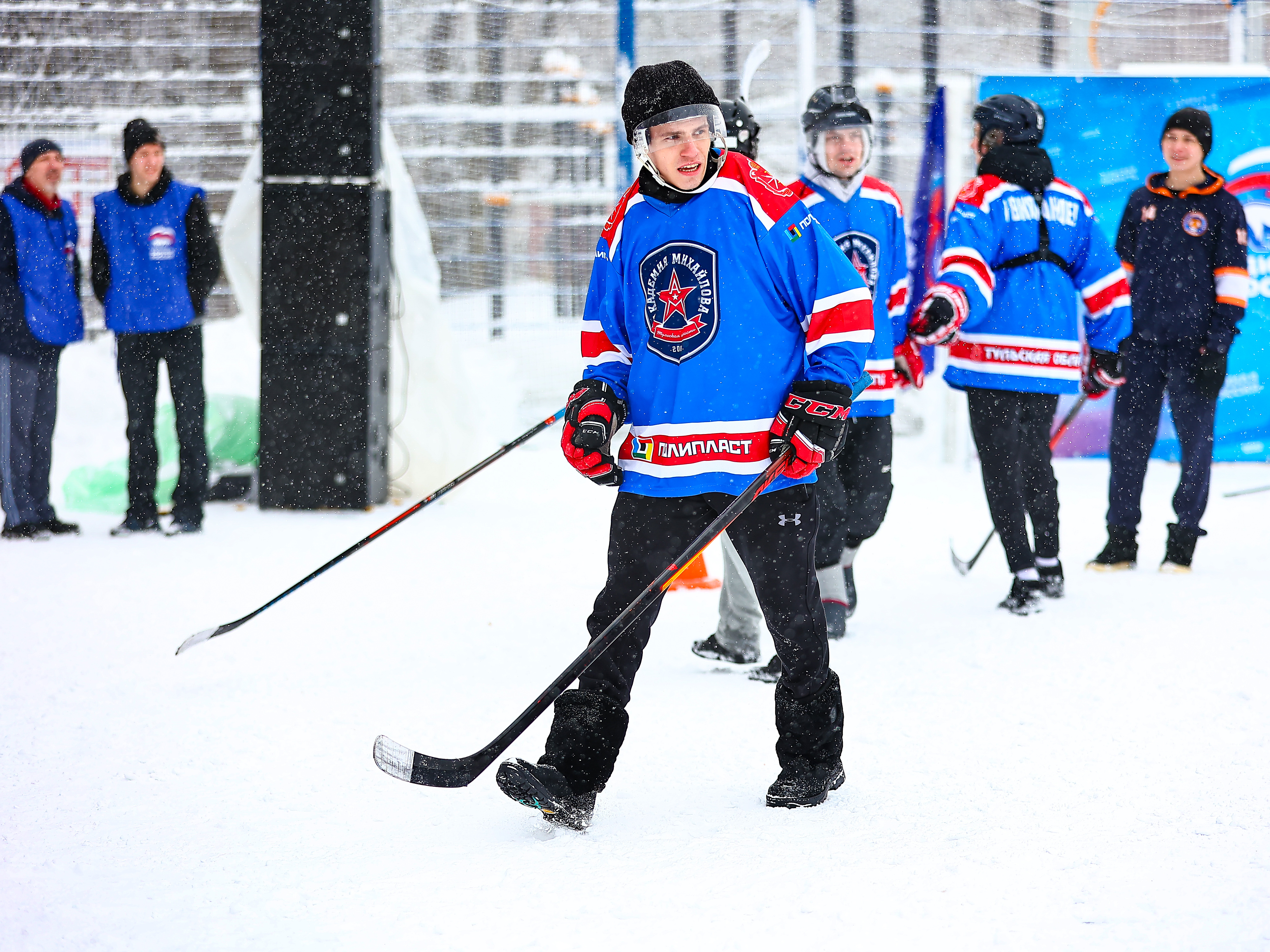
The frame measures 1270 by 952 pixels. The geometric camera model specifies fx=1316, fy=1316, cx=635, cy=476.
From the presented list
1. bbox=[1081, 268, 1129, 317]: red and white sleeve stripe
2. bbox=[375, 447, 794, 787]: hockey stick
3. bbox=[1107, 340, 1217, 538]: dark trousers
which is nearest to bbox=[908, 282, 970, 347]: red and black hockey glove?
bbox=[1081, 268, 1129, 317]: red and white sleeve stripe

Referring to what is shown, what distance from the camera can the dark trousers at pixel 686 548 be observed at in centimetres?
265

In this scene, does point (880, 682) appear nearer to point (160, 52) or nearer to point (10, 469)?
point (10, 469)

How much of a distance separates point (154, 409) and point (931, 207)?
4.46 meters

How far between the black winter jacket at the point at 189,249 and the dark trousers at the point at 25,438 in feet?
1.43

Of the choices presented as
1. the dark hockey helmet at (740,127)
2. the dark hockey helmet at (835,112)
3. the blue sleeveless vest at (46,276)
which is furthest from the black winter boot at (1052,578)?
the blue sleeveless vest at (46,276)

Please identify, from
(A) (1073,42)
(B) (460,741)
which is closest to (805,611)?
(B) (460,741)

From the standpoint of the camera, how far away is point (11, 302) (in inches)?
239

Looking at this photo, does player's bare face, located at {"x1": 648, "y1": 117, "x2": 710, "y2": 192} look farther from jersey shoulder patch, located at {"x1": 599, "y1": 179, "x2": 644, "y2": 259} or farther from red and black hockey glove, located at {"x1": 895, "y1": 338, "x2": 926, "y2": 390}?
red and black hockey glove, located at {"x1": 895, "y1": 338, "x2": 926, "y2": 390}

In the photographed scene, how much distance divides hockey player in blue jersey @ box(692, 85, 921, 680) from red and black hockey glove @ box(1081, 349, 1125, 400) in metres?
0.96

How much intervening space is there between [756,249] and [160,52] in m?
7.02

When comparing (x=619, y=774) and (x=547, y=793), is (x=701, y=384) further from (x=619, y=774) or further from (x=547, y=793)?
(x=619, y=774)

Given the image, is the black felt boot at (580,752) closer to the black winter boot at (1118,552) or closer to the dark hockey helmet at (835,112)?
the dark hockey helmet at (835,112)

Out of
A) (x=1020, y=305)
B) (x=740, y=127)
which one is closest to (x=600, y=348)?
(x=740, y=127)

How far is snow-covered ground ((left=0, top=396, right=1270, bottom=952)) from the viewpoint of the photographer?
2.18 meters
